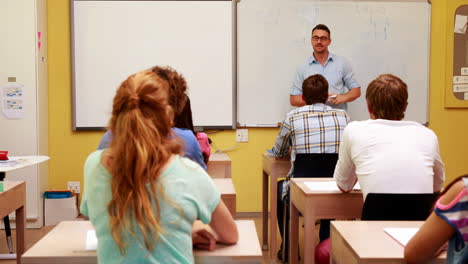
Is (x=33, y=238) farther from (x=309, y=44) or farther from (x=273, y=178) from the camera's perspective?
(x=309, y=44)

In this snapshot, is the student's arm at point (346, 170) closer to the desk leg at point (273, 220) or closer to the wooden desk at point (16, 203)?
the desk leg at point (273, 220)

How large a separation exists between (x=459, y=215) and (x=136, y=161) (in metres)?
0.78

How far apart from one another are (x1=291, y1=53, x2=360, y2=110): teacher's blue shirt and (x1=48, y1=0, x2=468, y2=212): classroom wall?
0.60 meters

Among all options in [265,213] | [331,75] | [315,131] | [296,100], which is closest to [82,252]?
[315,131]

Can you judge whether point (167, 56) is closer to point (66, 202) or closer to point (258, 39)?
point (258, 39)

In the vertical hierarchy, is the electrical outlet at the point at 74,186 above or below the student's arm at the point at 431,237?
below

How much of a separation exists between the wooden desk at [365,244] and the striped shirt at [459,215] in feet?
0.91

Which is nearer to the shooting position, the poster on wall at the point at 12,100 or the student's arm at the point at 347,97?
the poster on wall at the point at 12,100

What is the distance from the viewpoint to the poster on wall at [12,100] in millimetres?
4711

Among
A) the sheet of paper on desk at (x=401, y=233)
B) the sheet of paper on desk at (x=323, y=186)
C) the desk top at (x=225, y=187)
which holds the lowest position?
the sheet of paper on desk at (x=401, y=233)

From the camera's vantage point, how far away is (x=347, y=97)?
4.96m

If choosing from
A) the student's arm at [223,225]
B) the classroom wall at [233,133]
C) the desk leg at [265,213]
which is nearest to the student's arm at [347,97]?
the classroom wall at [233,133]

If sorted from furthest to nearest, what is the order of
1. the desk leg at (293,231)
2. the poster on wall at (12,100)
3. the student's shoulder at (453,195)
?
1. the poster on wall at (12,100)
2. the desk leg at (293,231)
3. the student's shoulder at (453,195)

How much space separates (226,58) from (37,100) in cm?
181
